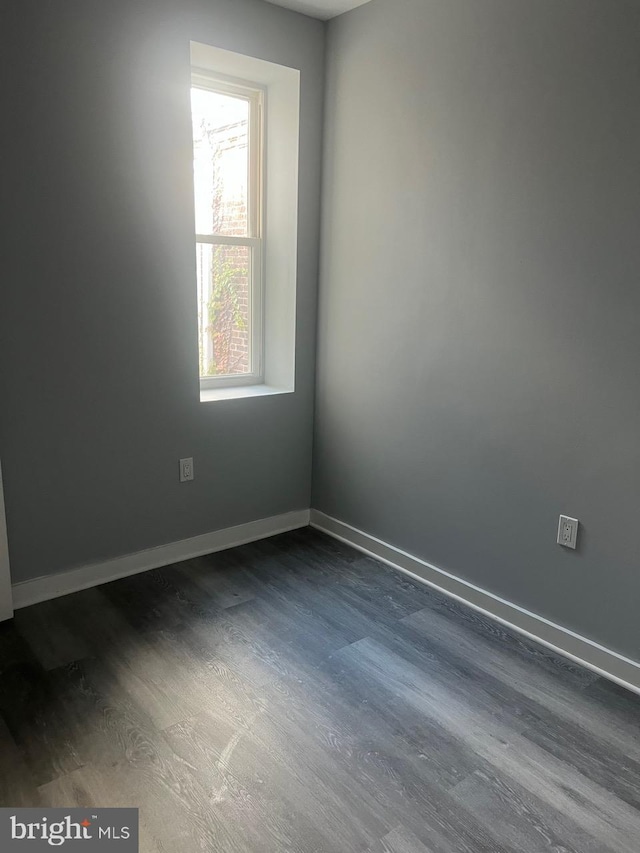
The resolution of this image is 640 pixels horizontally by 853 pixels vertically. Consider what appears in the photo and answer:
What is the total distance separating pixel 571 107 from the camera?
210 cm

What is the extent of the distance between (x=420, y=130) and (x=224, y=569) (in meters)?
2.07

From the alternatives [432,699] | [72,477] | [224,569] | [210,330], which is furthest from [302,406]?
[432,699]

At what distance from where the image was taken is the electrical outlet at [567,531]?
2.27 m

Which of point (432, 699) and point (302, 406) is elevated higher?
point (302, 406)

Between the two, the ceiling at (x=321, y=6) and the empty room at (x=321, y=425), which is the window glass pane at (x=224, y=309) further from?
the ceiling at (x=321, y=6)

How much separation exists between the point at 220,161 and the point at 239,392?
1113 mm

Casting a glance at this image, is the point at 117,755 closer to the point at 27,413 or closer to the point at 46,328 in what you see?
the point at 27,413

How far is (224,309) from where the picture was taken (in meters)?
3.22

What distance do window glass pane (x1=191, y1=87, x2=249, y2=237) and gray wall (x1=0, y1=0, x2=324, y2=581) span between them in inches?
12.7

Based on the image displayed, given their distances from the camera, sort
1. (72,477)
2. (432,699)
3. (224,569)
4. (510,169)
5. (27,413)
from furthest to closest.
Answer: (224,569) < (72,477) < (27,413) < (510,169) < (432,699)

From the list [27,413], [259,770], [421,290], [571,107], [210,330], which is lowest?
[259,770]

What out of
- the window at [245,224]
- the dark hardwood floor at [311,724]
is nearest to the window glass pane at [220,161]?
the window at [245,224]

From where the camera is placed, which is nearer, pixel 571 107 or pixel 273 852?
pixel 273 852

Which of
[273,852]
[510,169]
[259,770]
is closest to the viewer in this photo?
[273,852]
